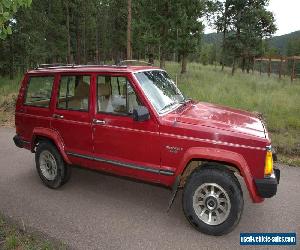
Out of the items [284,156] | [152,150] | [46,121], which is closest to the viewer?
[152,150]

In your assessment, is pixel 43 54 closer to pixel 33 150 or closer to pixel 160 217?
pixel 33 150

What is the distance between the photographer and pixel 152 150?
454cm

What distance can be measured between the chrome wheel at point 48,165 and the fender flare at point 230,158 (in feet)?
9.14

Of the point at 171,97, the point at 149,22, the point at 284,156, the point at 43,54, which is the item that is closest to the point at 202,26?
the point at 149,22

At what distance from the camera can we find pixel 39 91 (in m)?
5.87

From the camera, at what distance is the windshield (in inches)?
184

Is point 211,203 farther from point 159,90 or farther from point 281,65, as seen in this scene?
point 281,65

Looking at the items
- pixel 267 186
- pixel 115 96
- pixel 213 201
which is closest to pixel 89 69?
pixel 115 96

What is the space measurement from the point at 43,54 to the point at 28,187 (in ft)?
87.4

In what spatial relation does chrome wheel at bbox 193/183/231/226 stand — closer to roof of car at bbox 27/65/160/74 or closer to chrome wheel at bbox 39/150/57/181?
roof of car at bbox 27/65/160/74

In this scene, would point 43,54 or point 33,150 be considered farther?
point 43,54

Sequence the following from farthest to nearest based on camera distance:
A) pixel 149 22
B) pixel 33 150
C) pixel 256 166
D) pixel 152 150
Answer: pixel 149 22, pixel 33 150, pixel 152 150, pixel 256 166

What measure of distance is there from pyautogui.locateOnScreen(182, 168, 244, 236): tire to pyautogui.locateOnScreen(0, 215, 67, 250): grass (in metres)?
1.79

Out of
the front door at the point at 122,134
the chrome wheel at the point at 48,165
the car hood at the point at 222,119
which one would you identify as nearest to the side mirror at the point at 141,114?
the front door at the point at 122,134
